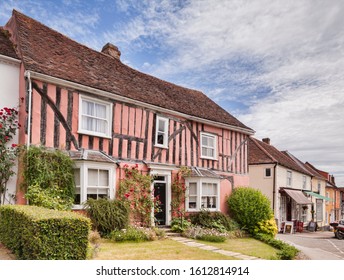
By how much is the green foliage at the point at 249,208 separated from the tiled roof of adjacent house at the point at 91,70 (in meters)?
3.86

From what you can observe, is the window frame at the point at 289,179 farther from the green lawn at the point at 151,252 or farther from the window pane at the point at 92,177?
the window pane at the point at 92,177

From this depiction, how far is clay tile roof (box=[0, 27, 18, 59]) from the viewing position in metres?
10.9

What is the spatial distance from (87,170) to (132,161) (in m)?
2.38

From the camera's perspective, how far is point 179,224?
13844 millimetres

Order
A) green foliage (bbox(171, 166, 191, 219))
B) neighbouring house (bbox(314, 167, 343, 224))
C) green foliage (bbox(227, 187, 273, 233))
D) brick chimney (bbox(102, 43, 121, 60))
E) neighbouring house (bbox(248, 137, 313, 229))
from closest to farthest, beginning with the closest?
green foliage (bbox(171, 166, 191, 219)) < green foliage (bbox(227, 187, 273, 233)) < brick chimney (bbox(102, 43, 121, 60)) < neighbouring house (bbox(248, 137, 313, 229)) < neighbouring house (bbox(314, 167, 343, 224))

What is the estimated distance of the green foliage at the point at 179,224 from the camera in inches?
533

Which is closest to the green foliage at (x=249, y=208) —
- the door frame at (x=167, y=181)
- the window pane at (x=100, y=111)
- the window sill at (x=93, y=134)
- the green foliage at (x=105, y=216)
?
the door frame at (x=167, y=181)

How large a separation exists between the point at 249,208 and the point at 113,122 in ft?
25.9

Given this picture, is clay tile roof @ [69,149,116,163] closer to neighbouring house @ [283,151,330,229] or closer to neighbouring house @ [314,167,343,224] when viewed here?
neighbouring house @ [283,151,330,229]

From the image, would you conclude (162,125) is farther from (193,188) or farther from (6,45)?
(6,45)

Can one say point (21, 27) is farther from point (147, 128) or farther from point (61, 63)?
point (147, 128)

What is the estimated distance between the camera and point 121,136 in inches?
502

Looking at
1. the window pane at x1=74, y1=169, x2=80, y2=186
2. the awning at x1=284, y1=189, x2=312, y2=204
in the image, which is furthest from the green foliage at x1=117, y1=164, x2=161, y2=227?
the awning at x1=284, y1=189, x2=312, y2=204

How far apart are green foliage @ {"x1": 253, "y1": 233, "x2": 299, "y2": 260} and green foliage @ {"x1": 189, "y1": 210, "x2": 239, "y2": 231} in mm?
1336
